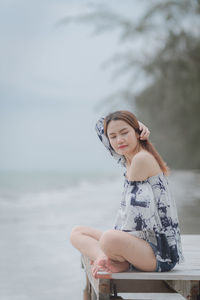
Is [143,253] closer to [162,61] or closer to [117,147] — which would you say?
[117,147]

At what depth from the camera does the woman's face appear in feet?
7.42

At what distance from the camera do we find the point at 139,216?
2.08 meters

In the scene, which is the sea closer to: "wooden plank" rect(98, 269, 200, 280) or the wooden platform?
the wooden platform

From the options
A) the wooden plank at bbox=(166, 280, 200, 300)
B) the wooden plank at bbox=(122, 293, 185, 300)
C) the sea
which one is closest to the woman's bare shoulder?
the wooden plank at bbox=(166, 280, 200, 300)

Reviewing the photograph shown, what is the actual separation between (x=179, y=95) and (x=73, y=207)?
526cm

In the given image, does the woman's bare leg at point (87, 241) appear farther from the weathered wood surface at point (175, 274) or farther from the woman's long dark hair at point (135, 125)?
the woman's long dark hair at point (135, 125)

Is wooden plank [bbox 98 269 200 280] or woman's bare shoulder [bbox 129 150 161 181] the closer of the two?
wooden plank [bbox 98 269 200 280]

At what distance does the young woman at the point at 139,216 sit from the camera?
2.06m

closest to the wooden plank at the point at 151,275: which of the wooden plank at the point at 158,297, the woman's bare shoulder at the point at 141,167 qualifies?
the woman's bare shoulder at the point at 141,167

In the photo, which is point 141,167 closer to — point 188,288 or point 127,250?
point 127,250

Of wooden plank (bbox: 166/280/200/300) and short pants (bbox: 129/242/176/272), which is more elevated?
short pants (bbox: 129/242/176/272)

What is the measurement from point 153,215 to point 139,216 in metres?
0.07

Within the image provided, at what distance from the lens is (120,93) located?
13789 millimetres

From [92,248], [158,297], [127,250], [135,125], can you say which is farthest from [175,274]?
[158,297]
